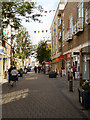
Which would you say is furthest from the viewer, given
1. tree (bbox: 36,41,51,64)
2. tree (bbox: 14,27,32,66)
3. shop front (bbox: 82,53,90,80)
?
tree (bbox: 36,41,51,64)

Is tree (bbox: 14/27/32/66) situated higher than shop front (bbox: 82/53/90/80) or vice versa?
tree (bbox: 14/27/32/66)

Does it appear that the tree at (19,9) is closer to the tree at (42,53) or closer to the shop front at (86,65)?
the shop front at (86,65)

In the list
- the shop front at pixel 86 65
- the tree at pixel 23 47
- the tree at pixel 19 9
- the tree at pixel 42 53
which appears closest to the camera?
the tree at pixel 19 9

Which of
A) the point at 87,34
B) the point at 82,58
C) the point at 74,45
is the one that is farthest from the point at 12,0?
the point at 74,45

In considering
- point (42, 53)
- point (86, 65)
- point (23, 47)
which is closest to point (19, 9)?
point (86, 65)

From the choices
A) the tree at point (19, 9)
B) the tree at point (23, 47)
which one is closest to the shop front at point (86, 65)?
the tree at point (19, 9)

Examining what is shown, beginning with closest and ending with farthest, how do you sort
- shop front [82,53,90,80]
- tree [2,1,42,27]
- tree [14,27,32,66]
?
tree [2,1,42,27]
shop front [82,53,90,80]
tree [14,27,32,66]

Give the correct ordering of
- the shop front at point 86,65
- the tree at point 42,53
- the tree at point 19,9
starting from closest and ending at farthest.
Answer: the tree at point 19,9
the shop front at point 86,65
the tree at point 42,53

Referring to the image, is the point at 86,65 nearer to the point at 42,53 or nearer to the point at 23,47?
the point at 23,47

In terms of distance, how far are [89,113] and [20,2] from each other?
25.6ft

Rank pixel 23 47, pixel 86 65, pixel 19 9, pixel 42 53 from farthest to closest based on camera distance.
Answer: pixel 42 53 → pixel 23 47 → pixel 86 65 → pixel 19 9

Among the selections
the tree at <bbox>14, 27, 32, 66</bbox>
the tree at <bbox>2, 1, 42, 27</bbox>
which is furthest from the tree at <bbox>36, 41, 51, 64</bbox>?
the tree at <bbox>2, 1, 42, 27</bbox>

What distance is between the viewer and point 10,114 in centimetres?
665

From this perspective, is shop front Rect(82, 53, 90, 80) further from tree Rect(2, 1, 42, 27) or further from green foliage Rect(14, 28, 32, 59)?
green foliage Rect(14, 28, 32, 59)
